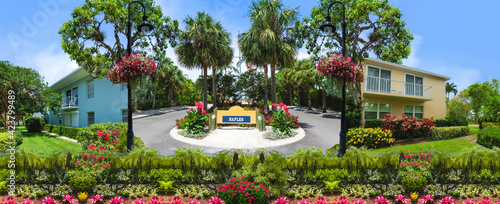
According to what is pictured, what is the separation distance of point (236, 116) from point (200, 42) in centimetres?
689

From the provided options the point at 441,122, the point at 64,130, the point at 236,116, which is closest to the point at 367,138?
the point at 236,116

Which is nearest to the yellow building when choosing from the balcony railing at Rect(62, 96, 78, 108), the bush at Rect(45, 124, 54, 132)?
the balcony railing at Rect(62, 96, 78, 108)

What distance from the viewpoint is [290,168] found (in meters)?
5.72

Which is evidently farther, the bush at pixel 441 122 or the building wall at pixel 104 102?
the bush at pixel 441 122

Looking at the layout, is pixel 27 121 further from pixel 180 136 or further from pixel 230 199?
pixel 230 199

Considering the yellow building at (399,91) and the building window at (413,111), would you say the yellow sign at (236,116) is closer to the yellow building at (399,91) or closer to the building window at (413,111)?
the yellow building at (399,91)

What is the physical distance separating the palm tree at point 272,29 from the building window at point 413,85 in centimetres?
815

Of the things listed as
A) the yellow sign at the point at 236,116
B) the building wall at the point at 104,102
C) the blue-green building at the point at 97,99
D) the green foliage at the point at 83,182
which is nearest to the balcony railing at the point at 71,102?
the blue-green building at the point at 97,99

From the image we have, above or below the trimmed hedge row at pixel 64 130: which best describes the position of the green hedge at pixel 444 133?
above

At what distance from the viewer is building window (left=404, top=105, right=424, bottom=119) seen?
18.9 meters

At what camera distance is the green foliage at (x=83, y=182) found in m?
5.57

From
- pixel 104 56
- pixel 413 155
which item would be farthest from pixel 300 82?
pixel 413 155

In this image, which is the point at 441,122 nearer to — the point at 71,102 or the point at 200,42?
the point at 200,42

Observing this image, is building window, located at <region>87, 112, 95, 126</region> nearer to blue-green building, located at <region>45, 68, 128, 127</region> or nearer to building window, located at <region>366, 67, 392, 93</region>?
blue-green building, located at <region>45, 68, 128, 127</region>
